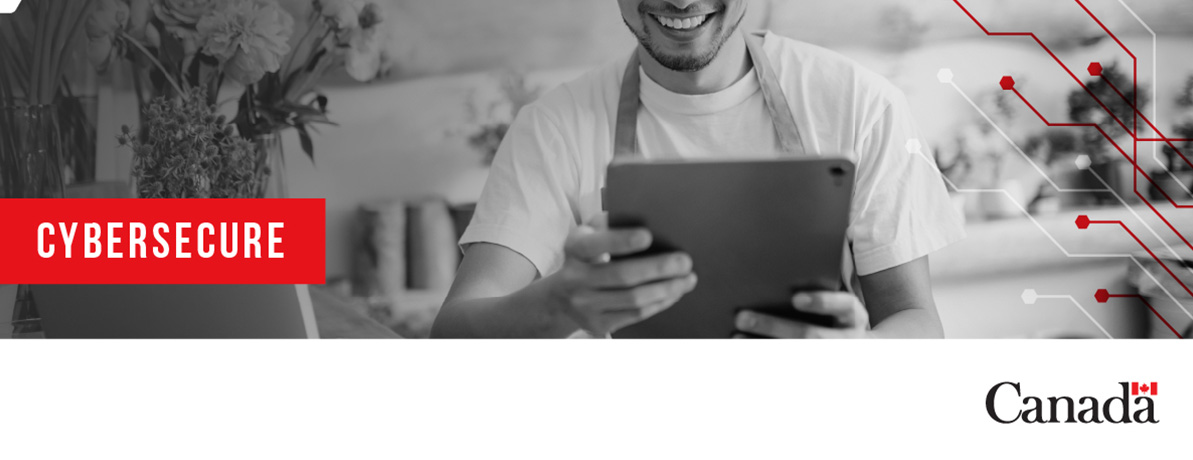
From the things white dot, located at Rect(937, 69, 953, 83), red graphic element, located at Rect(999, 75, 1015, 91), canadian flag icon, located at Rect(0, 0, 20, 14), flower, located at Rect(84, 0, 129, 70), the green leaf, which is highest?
canadian flag icon, located at Rect(0, 0, 20, 14)

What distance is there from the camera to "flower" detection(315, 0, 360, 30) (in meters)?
1.30

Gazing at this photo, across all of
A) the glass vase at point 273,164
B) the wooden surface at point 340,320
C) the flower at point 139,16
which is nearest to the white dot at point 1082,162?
the wooden surface at point 340,320

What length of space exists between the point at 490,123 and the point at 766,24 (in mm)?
339

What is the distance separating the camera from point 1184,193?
1217 mm

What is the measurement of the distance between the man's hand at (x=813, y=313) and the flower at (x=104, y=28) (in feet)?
2.73

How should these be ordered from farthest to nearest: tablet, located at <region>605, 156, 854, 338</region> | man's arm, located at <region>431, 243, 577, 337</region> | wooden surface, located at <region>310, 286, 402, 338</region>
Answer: wooden surface, located at <region>310, 286, 402, 338</region>, man's arm, located at <region>431, 243, 577, 337</region>, tablet, located at <region>605, 156, 854, 338</region>

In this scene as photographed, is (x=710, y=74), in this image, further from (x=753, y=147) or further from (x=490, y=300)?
(x=490, y=300)

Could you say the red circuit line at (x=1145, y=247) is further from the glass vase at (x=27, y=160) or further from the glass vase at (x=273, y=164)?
the glass vase at (x=27, y=160)

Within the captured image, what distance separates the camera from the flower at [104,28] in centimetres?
131

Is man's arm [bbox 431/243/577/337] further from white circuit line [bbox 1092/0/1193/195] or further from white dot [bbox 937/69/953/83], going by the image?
white circuit line [bbox 1092/0/1193/195]

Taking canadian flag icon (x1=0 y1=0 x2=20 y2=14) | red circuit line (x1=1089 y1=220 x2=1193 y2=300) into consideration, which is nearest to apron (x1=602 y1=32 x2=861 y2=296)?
red circuit line (x1=1089 y1=220 x2=1193 y2=300)
